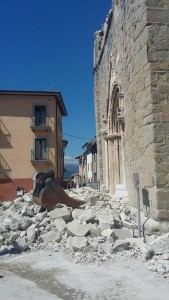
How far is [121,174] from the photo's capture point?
477 inches

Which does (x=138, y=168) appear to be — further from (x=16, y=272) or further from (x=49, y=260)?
(x=16, y=272)

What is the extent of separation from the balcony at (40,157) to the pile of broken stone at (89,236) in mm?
16192

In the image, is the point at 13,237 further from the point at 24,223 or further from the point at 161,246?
the point at 161,246

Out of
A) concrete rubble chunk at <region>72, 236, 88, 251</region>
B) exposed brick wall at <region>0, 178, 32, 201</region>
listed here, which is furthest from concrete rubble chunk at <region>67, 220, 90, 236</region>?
exposed brick wall at <region>0, 178, 32, 201</region>

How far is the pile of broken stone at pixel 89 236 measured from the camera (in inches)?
211

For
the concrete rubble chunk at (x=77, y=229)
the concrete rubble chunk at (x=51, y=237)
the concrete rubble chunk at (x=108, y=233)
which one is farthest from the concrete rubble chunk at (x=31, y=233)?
the concrete rubble chunk at (x=108, y=233)

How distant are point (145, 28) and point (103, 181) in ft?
30.2

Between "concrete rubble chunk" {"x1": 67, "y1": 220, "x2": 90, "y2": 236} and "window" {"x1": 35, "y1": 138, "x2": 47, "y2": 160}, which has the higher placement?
"window" {"x1": 35, "y1": 138, "x2": 47, "y2": 160}

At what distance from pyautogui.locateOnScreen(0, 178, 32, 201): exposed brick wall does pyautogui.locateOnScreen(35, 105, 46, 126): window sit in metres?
4.74

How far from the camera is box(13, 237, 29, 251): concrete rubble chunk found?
636 centimetres

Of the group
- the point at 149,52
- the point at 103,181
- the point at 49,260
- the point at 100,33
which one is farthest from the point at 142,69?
the point at 100,33

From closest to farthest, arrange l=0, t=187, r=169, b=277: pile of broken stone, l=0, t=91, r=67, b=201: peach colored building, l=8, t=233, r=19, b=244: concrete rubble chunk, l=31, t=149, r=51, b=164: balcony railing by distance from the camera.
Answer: l=0, t=187, r=169, b=277: pile of broken stone < l=8, t=233, r=19, b=244: concrete rubble chunk < l=0, t=91, r=67, b=201: peach colored building < l=31, t=149, r=51, b=164: balcony railing

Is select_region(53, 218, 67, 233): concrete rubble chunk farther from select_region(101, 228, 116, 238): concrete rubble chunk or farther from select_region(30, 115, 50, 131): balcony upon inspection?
select_region(30, 115, 50, 131): balcony

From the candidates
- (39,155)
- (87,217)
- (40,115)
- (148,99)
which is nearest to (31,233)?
(87,217)
